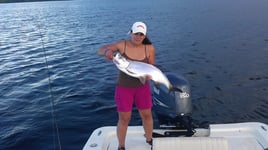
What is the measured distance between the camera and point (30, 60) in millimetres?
18219

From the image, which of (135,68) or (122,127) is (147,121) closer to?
(122,127)

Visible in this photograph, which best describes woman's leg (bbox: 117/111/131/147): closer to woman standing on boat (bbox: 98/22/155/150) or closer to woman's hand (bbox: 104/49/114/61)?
woman standing on boat (bbox: 98/22/155/150)

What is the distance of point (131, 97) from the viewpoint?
4945 mm

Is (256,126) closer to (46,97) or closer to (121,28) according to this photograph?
(46,97)

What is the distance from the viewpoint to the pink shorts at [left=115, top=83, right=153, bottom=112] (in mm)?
4902

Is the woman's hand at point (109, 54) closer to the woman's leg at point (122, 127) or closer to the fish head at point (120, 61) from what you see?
the fish head at point (120, 61)

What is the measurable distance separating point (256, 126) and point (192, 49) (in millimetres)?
15426

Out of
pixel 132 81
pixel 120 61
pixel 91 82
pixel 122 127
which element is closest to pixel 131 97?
pixel 132 81

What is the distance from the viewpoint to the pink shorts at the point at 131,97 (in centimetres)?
490

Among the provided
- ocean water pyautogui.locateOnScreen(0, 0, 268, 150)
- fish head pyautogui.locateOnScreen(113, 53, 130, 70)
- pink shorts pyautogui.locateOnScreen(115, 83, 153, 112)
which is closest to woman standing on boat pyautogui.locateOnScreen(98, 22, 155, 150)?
pink shorts pyautogui.locateOnScreen(115, 83, 153, 112)

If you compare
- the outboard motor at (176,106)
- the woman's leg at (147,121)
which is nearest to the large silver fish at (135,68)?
the woman's leg at (147,121)

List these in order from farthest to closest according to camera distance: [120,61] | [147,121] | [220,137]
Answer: [147,121] < [220,137] < [120,61]

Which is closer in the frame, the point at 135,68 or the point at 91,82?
the point at 135,68

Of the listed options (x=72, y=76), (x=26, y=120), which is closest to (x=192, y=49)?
(x=72, y=76)
